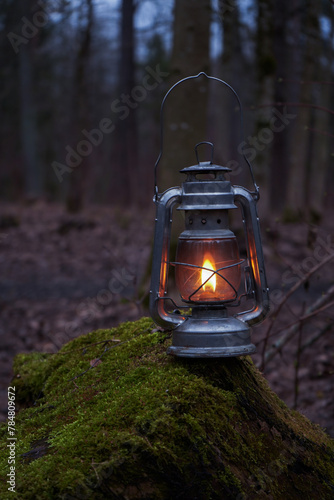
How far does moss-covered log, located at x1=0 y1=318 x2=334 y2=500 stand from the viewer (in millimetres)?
1653

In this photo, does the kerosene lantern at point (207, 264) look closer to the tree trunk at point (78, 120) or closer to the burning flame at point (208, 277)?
the burning flame at point (208, 277)

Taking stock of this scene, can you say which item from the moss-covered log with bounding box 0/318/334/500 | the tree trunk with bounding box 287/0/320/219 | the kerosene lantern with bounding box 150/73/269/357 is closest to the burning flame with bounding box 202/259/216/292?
the kerosene lantern with bounding box 150/73/269/357

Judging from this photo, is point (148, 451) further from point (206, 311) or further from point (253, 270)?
point (253, 270)

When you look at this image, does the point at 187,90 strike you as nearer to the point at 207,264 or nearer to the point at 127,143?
the point at 207,264

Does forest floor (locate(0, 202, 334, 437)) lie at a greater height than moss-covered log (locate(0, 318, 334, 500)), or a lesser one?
lesser

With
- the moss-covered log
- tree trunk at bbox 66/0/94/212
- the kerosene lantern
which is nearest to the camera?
the moss-covered log

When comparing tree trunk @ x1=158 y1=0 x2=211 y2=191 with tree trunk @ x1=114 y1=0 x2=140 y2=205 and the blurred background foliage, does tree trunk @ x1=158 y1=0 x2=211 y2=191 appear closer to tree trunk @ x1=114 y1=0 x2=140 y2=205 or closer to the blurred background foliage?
the blurred background foliage

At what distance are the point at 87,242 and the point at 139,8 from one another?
18.6ft

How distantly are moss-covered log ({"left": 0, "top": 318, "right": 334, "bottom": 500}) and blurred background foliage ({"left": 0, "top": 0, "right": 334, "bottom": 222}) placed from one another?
1.57 meters

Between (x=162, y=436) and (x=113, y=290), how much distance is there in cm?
581

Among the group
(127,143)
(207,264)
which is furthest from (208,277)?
(127,143)

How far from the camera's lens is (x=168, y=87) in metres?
5.93

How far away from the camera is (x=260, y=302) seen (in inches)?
84.8

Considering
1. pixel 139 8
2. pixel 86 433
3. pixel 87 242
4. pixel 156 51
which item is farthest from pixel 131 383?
pixel 156 51
